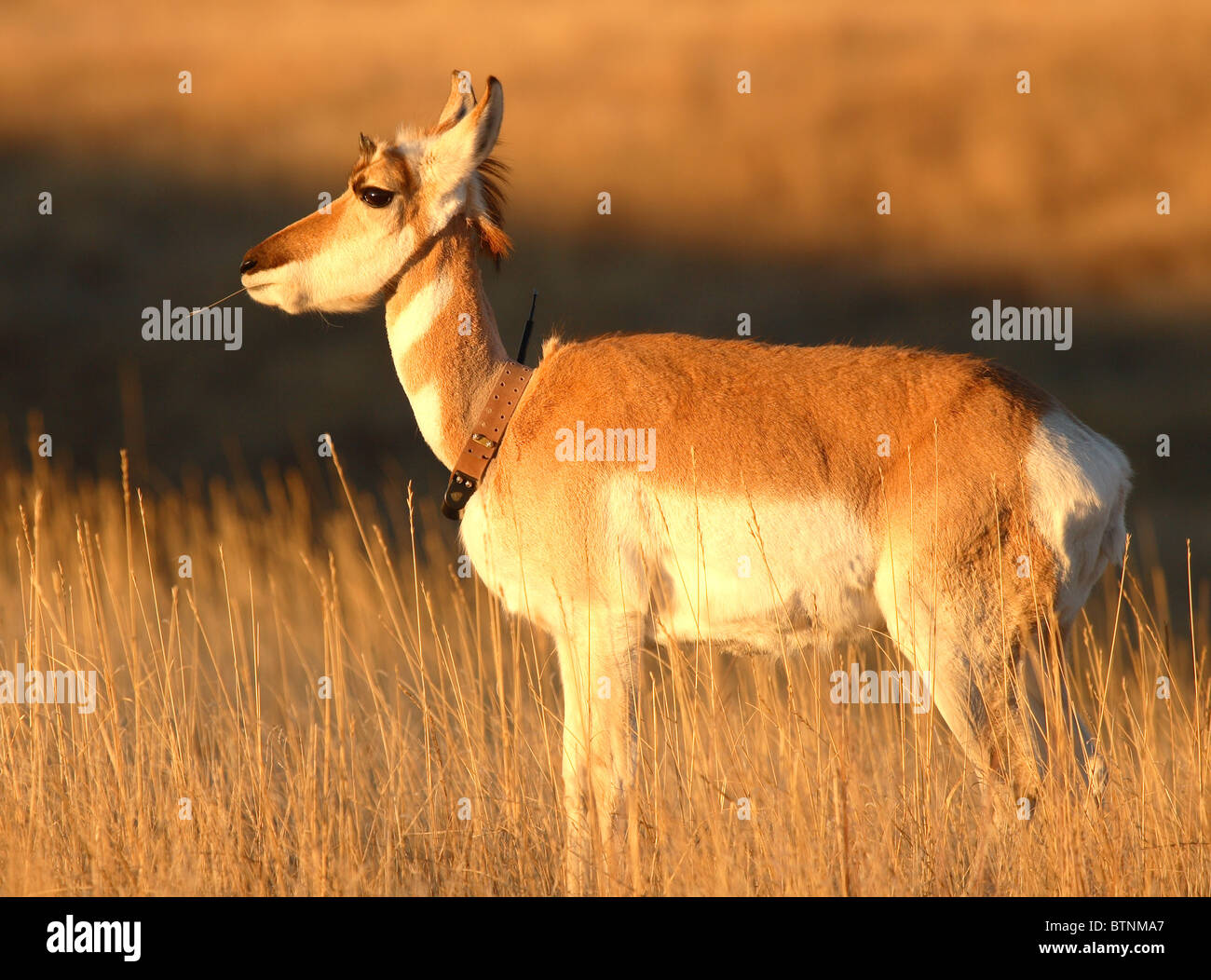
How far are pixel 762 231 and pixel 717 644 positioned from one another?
24.1m

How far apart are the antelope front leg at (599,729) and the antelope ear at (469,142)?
200 centimetres

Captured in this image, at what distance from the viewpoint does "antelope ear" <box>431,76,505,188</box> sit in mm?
5598

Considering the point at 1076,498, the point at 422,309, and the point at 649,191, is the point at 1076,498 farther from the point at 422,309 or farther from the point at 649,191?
the point at 649,191

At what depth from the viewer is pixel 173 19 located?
3591 centimetres

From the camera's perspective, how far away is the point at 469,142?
564 centimetres

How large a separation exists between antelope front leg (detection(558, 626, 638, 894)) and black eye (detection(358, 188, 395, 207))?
6.41 ft

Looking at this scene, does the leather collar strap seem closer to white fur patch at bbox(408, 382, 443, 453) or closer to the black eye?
white fur patch at bbox(408, 382, 443, 453)

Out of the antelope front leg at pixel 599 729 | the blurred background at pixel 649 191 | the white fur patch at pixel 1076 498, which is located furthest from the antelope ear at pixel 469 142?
the blurred background at pixel 649 191

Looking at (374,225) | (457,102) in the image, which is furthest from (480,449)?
(457,102)

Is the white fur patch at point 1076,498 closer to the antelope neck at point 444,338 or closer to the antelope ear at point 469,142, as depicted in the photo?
the antelope neck at point 444,338

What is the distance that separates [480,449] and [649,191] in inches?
955

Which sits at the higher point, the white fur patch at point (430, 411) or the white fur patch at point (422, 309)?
the white fur patch at point (422, 309)

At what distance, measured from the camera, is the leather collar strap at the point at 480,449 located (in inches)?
217
